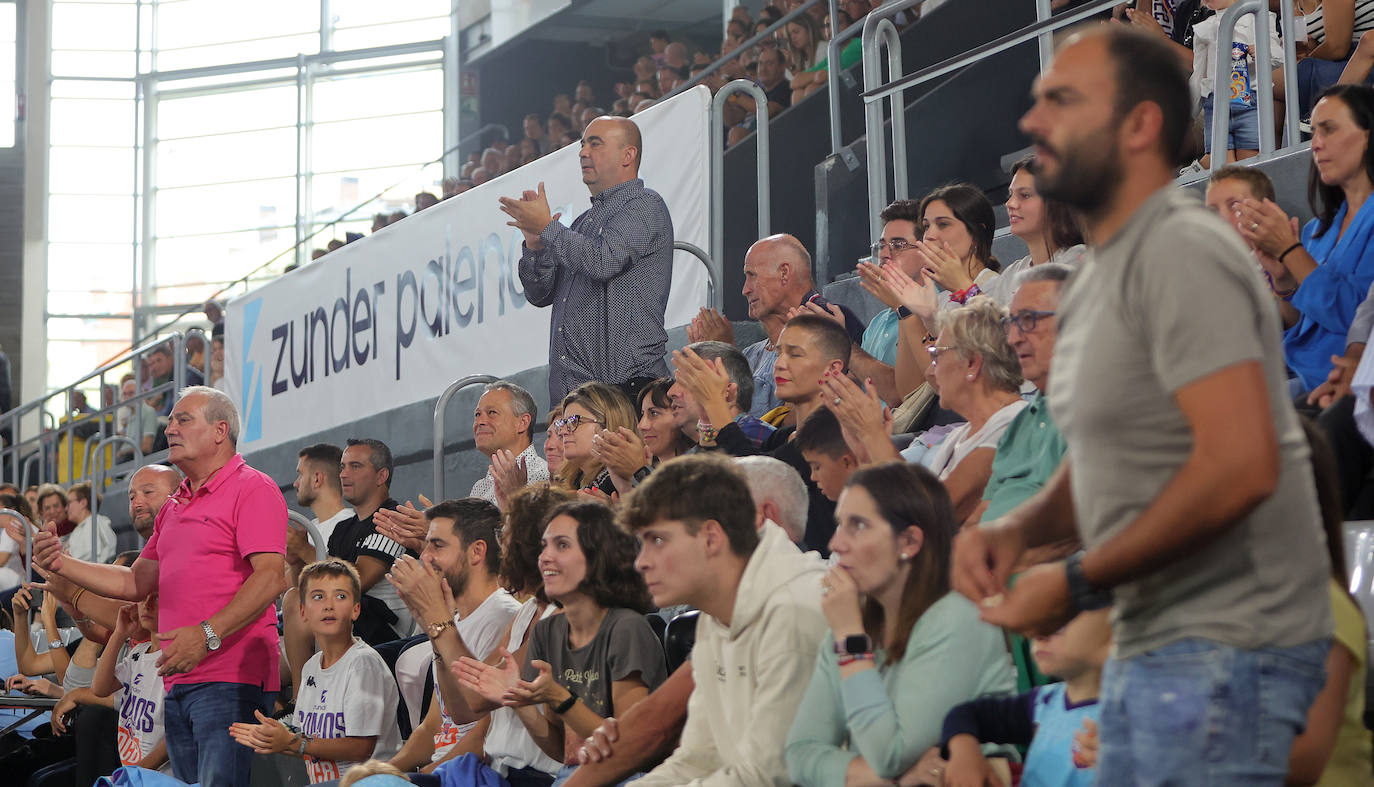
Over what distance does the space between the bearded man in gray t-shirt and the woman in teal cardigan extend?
953 millimetres

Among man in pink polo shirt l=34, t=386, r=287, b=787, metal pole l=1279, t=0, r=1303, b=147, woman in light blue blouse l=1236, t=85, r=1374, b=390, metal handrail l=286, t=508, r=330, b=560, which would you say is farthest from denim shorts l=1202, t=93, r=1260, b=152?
metal handrail l=286, t=508, r=330, b=560

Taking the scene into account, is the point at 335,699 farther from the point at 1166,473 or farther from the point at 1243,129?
the point at 1166,473

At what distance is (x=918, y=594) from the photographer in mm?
2805

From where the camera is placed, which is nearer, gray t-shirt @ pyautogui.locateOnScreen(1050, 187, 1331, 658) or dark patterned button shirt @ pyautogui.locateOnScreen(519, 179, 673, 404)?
gray t-shirt @ pyautogui.locateOnScreen(1050, 187, 1331, 658)

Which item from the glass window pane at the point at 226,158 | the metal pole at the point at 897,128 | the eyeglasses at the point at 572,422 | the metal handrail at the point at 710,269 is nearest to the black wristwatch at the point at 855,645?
the eyeglasses at the point at 572,422

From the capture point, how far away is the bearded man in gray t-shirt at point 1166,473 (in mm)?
1599

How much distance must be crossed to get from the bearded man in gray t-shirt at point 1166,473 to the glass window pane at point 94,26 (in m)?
19.8

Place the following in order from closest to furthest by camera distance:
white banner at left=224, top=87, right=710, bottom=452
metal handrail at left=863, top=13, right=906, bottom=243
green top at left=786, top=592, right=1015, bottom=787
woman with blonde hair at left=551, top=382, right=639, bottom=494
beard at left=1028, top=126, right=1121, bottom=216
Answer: beard at left=1028, top=126, right=1121, bottom=216 → green top at left=786, top=592, right=1015, bottom=787 → woman with blonde hair at left=551, top=382, right=639, bottom=494 → metal handrail at left=863, top=13, right=906, bottom=243 → white banner at left=224, top=87, right=710, bottom=452

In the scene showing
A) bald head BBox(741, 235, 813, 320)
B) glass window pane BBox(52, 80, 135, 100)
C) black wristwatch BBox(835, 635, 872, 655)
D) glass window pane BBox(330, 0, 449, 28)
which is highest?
glass window pane BBox(330, 0, 449, 28)

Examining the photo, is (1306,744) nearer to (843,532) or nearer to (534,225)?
(843,532)

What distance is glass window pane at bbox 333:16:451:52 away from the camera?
1800cm

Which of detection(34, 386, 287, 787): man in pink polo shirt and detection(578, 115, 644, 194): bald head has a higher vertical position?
detection(578, 115, 644, 194): bald head

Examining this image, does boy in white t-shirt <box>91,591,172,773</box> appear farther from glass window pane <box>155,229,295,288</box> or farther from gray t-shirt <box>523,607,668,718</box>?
glass window pane <box>155,229,295,288</box>

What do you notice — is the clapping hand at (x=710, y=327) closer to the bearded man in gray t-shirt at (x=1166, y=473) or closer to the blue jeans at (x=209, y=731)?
the blue jeans at (x=209, y=731)
